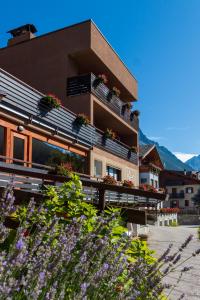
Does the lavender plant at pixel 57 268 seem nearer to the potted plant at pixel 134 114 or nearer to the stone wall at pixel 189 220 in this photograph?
the potted plant at pixel 134 114

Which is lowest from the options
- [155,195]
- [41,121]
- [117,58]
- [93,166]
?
[155,195]

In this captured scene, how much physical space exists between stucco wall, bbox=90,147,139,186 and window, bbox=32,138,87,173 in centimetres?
139

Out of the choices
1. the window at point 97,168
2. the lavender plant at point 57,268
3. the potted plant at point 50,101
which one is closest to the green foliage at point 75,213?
the lavender plant at point 57,268

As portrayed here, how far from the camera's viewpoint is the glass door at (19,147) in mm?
15578

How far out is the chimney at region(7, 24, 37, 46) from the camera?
28062 mm

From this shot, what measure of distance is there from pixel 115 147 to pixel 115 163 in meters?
1.16

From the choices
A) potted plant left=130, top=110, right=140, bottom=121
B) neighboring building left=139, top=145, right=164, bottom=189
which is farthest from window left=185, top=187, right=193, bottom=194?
potted plant left=130, top=110, right=140, bottom=121

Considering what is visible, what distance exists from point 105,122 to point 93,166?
7268 mm

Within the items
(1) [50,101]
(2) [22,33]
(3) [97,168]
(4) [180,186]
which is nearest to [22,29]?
(2) [22,33]

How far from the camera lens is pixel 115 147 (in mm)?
26828

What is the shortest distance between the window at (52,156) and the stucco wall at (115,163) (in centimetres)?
139

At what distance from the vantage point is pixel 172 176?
286 feet

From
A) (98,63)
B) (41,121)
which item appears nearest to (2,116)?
(41,121)

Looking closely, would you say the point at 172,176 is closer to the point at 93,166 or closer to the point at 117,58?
the point at 117,58
